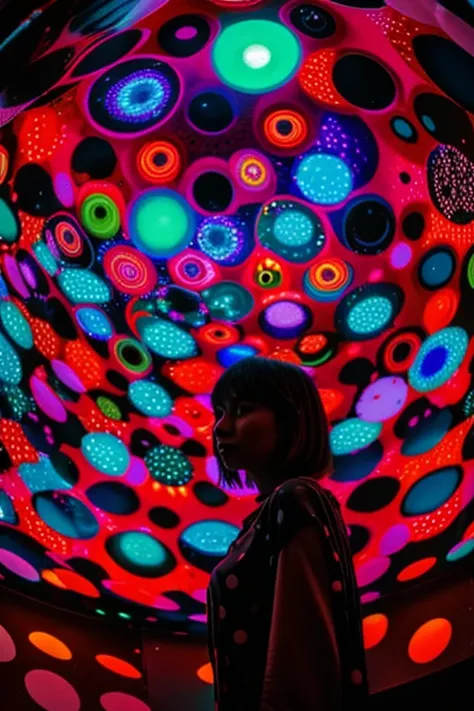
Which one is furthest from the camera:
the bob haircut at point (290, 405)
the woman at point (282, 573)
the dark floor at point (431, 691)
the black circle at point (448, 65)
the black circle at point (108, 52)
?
the dark floor at point (431, 691)

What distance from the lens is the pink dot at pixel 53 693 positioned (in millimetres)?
2230

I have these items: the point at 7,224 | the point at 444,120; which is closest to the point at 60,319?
the point at 7,224

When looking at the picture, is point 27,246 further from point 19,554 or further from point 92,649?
point 92,649

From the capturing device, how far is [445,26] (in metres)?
1.36

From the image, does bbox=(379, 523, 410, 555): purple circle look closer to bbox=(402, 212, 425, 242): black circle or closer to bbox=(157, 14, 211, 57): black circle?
bbox=(402, 212, 425, 242): black circle

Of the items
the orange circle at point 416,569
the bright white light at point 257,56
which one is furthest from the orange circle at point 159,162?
the orange circle at point 416,569

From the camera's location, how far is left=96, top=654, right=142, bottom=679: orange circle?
2.23m

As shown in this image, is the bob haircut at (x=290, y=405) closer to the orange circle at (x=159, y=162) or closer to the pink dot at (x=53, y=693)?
the pink dot at (x=53, y=693)

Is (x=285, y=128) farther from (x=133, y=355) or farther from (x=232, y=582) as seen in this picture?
(x=232, y=582)

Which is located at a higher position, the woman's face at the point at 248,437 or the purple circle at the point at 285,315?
the woman's face at the point at 248,437

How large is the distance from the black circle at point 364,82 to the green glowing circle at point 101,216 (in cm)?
78

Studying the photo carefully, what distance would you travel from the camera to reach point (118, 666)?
224 centimetres

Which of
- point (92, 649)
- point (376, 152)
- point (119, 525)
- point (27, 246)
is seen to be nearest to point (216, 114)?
point (376, 152)

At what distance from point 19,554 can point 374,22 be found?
1569 millimetres
